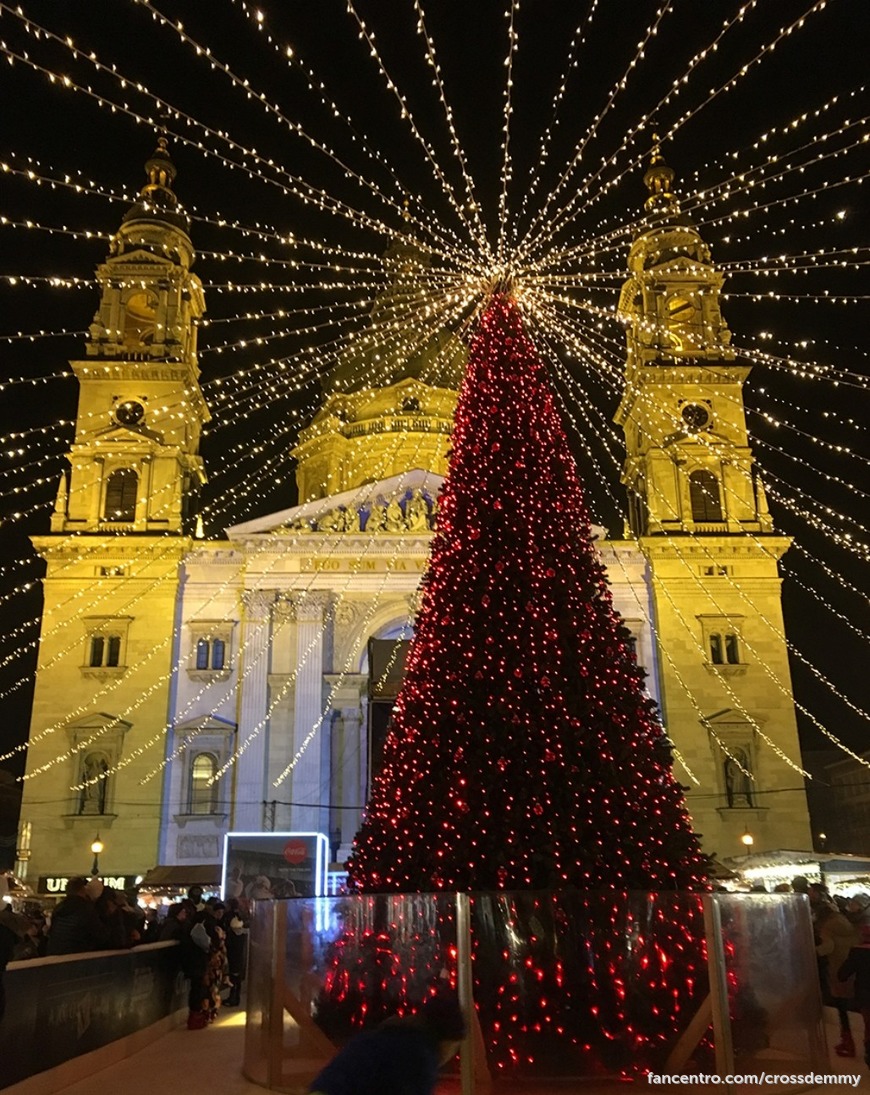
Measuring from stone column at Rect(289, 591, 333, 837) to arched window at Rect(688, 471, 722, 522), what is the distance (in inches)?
534

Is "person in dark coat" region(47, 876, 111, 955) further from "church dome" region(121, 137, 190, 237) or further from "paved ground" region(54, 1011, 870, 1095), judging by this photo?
"church dome" region(121, 137, 190, 237)

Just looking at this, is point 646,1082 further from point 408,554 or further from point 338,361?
point 338,361

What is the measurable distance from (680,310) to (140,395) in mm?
20722

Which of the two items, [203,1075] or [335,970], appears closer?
[335,970]

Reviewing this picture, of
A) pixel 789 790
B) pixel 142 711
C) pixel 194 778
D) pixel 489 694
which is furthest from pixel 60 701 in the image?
pixel 489 694

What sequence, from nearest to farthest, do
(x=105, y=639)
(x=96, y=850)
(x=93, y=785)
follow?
(x=96, y=850)
(x=93, y=785)
(x=105, y=639)

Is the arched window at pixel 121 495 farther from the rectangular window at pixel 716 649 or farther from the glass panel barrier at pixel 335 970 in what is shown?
the glass panel barrier at pixel 335 970

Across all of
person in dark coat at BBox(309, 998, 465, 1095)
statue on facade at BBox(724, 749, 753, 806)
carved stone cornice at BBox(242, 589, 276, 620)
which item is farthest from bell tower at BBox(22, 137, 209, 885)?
person in dark coat at BBox(309, 998, 465, 1095)

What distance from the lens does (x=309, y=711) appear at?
1369 inches

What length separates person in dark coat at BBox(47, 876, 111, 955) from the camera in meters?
11.1

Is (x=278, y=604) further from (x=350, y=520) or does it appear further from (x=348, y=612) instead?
(x=350, y=520)

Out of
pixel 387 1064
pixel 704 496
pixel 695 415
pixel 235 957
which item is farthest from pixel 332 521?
pixel 387 1064

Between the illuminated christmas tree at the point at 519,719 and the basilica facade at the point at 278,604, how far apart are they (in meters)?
21.9

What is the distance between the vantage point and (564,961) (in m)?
7.96
